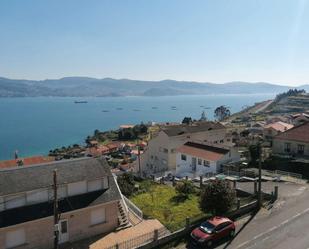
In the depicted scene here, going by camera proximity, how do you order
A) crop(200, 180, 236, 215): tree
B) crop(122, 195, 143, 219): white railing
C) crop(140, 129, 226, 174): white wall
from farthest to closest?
crop(140, 129, 226, 174): white wall → crop(122, 195, 143, 219): white railing → crop(200, 180, 236, 215): tree

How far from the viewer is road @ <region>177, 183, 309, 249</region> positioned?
20.2m

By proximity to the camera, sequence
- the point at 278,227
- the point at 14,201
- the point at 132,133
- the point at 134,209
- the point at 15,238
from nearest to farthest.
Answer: the point at 15,238 → the point at 14,201 → the point at 278,227 → the point at 134,209 → the point at 132,133

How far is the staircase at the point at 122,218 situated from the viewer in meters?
24.3

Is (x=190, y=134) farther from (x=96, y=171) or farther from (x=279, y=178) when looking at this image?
(x=96, y=171)

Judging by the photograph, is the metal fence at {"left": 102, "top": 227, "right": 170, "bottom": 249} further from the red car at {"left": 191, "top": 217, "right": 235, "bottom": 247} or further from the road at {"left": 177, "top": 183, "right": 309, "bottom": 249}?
the red car at {"left": 191, "top": 217, "right": 235, "bottom": 247}

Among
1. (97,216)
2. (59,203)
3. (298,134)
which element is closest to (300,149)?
(298,134)

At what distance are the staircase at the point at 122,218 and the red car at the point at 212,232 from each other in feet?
19.3

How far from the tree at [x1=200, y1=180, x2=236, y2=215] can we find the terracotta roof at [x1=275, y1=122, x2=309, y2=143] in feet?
78.0

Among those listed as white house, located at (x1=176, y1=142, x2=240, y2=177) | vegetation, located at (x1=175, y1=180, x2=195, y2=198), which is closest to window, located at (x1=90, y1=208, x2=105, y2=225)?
vegetation, located at (x1=175, y1=180, x2=195, y2=198)

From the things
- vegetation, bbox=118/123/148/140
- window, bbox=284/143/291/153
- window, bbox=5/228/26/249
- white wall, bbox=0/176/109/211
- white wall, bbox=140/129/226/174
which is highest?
white wall, bbox=0/176/109/211

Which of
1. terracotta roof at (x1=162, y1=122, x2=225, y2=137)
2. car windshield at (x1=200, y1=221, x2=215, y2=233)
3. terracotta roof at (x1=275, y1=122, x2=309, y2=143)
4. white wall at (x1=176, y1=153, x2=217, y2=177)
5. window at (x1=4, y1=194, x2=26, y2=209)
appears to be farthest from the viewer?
terracotta roof at (x1=162, y1=122, x2=225, y2=137)

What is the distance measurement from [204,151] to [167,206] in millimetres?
18199

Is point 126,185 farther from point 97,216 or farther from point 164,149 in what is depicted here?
point 164,149

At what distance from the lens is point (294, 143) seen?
143 feet
